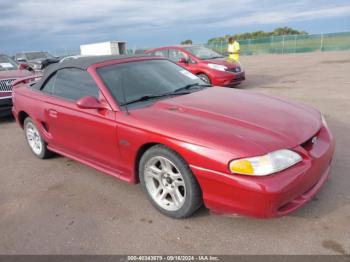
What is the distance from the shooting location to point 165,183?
3166 mm

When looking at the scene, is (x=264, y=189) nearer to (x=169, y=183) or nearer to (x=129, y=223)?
(x=169, y=183)

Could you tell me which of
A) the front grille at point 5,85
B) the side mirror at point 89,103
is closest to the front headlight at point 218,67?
the front grille at point 5,85

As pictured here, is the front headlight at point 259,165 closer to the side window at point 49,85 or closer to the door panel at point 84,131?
the door panel at point 84,131

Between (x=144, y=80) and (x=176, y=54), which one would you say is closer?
(x=144, y=80)

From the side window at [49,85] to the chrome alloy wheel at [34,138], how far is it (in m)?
0.66

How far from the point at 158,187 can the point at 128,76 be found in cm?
136

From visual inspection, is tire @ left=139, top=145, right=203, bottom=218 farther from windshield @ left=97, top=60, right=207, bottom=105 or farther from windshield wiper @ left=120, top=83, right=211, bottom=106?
windshield @ left=97, top=60, right=207, bottom=105

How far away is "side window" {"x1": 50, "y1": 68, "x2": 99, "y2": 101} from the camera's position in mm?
3782

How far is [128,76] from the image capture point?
12.5 ft

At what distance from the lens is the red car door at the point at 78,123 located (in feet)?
11.5

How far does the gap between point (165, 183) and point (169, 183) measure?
0.15ft

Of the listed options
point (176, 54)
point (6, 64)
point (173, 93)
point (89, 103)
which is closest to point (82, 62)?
point (89, 103)

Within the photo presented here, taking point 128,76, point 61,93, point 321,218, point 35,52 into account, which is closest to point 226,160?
point 321,218

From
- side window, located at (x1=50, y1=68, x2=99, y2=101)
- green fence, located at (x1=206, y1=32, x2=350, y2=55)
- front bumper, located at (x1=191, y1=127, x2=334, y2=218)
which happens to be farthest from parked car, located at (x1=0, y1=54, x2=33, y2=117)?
green fence, located at (x1=206, y1=32, x2=350, y2=55)
